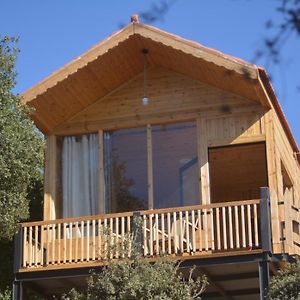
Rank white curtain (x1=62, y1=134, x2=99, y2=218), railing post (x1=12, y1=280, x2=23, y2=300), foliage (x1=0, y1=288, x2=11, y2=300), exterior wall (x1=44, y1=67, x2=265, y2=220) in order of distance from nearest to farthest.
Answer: railing post (x1=12, y1=280, x2=23, y2=300), exterior wall (x1=44, y1=67, x2=265, y2=220), white curtain (x1=62, y1=134, x2=99, y2=218), foliage (x1=0, y1=288, x2=11, y2=300)

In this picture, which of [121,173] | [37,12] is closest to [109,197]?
[121,173]

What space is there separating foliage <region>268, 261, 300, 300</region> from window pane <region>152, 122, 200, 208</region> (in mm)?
2519

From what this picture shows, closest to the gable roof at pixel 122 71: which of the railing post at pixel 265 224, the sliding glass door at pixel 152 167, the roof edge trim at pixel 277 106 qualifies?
the roof edge trim at pixel 277 106

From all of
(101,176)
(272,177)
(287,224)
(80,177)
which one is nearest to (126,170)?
(101,176)

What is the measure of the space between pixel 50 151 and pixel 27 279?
2.54 metres

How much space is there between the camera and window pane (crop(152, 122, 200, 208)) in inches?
571

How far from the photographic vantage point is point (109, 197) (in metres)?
15.0

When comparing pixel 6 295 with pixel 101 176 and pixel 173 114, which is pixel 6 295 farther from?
pixel 173 114

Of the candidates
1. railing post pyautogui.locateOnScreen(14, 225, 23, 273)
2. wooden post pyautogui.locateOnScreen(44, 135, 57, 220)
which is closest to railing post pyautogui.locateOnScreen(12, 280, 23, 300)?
railing post pyautogui.locateOnScreen(14, 225, 23, 273)

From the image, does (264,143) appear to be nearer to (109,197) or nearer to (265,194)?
(265,194)

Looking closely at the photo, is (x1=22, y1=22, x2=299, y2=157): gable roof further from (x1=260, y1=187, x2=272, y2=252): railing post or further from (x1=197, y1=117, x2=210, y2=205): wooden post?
(x1=260, y1=187, x2=272, y2=252): railing post

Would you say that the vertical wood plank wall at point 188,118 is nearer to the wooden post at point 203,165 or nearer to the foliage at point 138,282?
the wooden post at point 203,165

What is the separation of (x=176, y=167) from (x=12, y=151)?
302cm

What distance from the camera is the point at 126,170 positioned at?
15.0 m
